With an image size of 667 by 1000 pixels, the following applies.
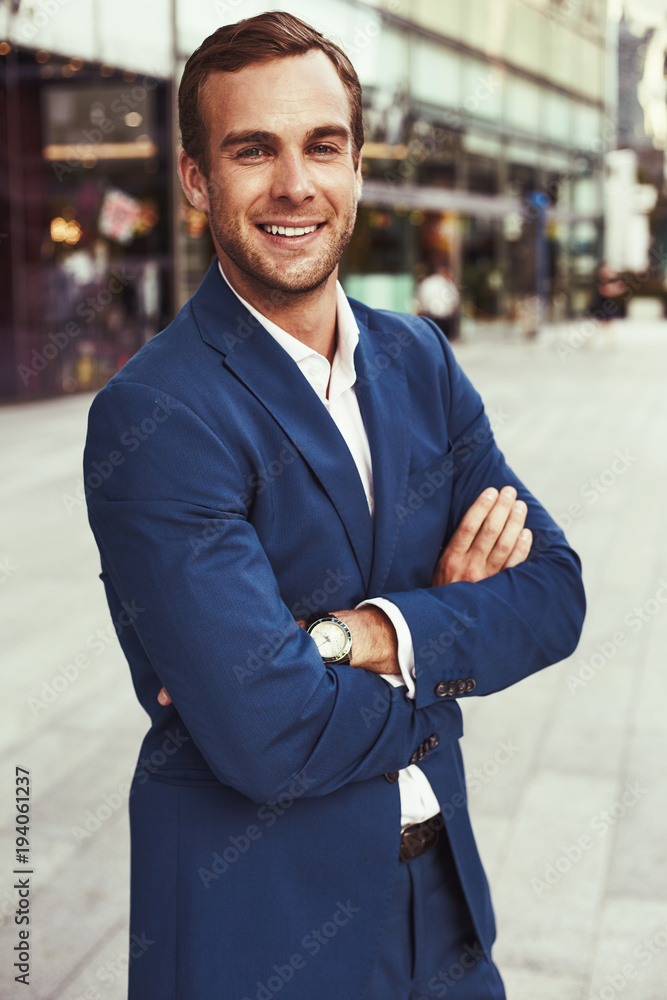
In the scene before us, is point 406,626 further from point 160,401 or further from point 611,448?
point 611,448

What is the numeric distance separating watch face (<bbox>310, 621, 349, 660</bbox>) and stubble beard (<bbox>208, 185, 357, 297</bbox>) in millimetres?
502

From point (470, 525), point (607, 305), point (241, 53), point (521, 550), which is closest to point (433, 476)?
point (470, 525)

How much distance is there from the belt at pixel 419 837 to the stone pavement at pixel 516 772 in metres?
1.43

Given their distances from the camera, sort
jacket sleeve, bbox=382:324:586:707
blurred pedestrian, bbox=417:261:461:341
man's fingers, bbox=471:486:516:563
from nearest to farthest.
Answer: jacket sleeve, bbox=382:324:586:707 → man's fingers, bbox=471:486:516:563 → blurred pedestrian, bbox=417:261:461:341

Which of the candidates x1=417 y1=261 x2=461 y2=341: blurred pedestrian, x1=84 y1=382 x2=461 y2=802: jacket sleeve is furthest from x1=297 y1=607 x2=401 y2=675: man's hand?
x1=417 y1=261 x2=461 y2=341: blurred pedestrian

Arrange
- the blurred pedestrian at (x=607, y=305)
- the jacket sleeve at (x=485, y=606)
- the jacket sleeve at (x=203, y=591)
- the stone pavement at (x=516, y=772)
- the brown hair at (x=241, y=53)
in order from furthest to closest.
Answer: the blurred pedestrian at (x=607, y=305)
the stone pavement at (x=516, y=772)
the jacket sleeve at (x=485, y=606)
the brown hair at (x=241, y=53)
the jacket sleeve at (x=203, y=591)

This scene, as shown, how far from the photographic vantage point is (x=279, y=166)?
5.30 ft

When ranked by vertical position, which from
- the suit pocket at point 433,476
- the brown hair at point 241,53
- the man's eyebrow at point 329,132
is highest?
the brown hair at point 241,53

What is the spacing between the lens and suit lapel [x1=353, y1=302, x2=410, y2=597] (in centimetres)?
169

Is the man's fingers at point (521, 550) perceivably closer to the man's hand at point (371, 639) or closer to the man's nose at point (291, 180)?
the man's hand at point (371, 639)

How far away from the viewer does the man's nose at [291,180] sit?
1.60 meters

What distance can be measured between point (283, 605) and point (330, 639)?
13 cm

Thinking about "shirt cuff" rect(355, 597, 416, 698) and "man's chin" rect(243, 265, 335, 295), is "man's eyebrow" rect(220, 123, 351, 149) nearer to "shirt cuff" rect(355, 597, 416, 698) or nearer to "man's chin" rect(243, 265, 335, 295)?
"man's chin" rect(243, 265, 335, 295)

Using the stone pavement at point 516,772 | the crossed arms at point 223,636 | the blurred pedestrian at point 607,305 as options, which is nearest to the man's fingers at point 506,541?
the crossed arms at point 223,636
